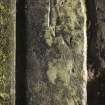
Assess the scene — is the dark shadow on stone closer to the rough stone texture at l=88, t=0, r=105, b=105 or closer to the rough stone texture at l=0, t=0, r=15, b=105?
the rough stone texture at l=0, t=0, r=15, b=105

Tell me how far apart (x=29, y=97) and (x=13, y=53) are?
28 centimetres

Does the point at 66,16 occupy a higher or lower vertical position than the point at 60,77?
higher

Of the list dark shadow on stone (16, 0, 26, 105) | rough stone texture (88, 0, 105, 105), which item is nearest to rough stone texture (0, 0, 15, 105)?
dark shadow on stone (16, 0, 26, 105)

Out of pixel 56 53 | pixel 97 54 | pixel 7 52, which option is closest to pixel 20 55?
pixel 7 52

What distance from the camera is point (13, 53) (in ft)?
8.05

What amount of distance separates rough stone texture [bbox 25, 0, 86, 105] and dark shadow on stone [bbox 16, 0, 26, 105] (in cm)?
3

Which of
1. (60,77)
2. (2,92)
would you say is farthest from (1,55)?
(60,77)

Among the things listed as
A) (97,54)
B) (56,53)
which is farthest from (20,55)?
(97,54)

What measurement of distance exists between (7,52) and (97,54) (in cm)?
54

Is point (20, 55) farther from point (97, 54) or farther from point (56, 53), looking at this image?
point (97, 54)

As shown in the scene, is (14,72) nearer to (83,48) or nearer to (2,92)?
(2,92)

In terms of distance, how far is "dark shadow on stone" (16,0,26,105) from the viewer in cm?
244

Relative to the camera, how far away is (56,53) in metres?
2.40

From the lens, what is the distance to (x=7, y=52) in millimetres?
2447
